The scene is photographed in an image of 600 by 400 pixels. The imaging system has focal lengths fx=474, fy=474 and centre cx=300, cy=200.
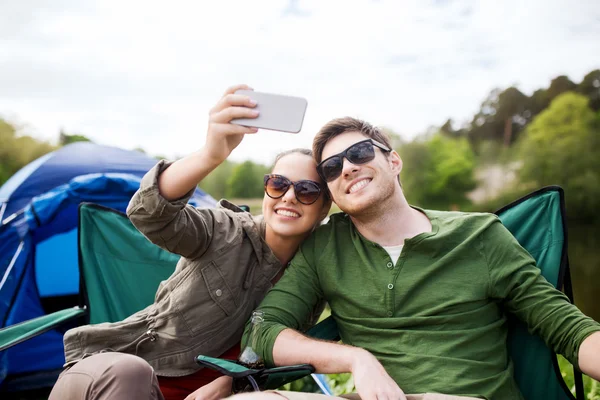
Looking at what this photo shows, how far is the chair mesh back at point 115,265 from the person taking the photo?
2.41 meters

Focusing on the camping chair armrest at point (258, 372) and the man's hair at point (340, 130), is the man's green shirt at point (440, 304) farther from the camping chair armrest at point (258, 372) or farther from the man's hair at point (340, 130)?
the man's hair at point (340, 130)

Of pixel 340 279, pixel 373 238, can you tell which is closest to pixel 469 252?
pixel 373 238

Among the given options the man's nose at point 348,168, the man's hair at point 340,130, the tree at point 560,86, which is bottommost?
the man's nose at point 348,168

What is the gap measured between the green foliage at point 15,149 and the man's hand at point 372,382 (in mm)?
14671

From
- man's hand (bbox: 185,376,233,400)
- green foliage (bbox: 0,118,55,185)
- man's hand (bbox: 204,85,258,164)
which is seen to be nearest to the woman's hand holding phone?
man's hand (bbox: 204,85,258,164)

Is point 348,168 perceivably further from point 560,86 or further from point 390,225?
point 560,86

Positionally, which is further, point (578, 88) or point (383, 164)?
point (578, 88)

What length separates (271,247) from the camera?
1884 mm

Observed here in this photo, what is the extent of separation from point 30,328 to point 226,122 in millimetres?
1287

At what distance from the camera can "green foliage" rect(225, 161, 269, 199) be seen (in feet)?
41.0

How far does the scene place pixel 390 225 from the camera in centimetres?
176

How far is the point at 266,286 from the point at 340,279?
322mm

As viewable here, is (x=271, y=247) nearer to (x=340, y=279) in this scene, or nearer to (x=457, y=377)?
(x=340, y=279)

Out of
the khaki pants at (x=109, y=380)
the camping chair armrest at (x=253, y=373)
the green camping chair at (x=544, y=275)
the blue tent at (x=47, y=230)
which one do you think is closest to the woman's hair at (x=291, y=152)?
the green camping chair at (x=544, y=275)
